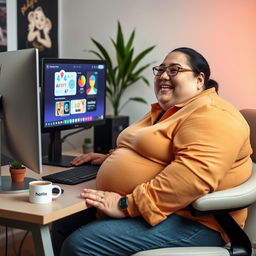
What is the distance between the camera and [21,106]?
1.78m

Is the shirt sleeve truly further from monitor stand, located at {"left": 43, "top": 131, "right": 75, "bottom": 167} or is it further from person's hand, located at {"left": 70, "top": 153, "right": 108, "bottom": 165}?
monitor stand, located at {"left": 43, "top": 131, "right": 75, "bottom": 167}

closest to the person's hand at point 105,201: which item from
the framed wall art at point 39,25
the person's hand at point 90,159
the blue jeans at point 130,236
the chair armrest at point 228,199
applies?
the blue jeans at point 130,236

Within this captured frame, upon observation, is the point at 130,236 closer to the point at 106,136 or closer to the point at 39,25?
the point at 106,136

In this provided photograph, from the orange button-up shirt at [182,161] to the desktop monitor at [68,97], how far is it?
503mm

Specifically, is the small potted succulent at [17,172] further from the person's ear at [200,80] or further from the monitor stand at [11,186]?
the person's ear at [200,80]

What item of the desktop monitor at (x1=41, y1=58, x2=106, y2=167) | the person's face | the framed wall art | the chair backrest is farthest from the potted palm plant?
the chair backrest

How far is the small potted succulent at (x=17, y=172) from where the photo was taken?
200cm

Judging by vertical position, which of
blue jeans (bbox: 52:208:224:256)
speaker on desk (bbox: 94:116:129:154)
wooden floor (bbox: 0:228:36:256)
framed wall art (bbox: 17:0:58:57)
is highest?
framed wall art (bbox: 17:0:58:57)

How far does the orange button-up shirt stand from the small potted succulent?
0.31m

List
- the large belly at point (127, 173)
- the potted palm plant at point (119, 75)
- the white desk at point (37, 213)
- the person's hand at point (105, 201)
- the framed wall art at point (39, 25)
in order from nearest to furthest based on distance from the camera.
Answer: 1. the white desk at point (37, 213)
2. the person's hand at point (105, 201)
3. the large belly at point (127, 173)
4. the potted palm plant at point (119, 75)
5. the framed wall art at point (39, 25)

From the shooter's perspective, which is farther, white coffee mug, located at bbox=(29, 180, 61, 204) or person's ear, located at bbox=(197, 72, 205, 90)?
person's ear, located at bbox=(197, 72, 205, 90)

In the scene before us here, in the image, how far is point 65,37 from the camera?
13.1ft

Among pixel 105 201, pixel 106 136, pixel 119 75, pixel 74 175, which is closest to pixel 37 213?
pixel 105 201

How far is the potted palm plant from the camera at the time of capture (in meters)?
3.30
